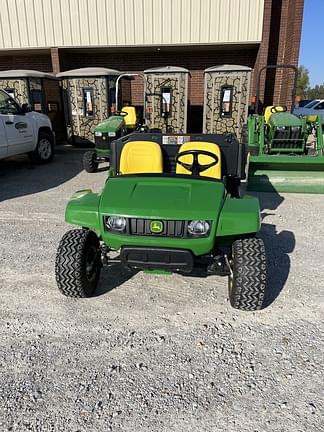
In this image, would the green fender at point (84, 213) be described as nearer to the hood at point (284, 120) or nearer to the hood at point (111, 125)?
the hood at point (111, 125)

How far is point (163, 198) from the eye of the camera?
2807mm

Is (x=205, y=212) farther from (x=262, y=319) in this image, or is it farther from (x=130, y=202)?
(x=262, y=319)

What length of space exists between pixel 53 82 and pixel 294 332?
1126 centimetres

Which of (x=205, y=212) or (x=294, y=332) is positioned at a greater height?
(x=205, y=212)

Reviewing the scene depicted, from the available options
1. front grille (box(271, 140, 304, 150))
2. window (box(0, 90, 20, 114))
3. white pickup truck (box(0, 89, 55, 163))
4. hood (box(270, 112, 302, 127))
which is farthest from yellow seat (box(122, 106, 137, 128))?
front grille (box(271, 140, 304, 150))

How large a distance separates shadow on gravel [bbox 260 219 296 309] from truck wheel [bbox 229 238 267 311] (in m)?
0.29

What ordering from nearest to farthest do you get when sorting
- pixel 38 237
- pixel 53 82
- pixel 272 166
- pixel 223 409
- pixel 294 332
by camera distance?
1. pixel 223 409
2. pixel 294 332
3. pixel 38 237
4. pixel 272 166
5. pixel 53 82

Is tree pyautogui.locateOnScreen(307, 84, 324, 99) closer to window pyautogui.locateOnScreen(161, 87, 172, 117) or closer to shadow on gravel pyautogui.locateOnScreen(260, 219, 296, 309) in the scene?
window pyautogui.locateOnScreen(161, 87, 172, 117)

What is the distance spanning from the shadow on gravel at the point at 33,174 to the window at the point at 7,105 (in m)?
1.27

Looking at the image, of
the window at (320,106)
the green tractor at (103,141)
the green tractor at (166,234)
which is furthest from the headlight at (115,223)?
the window at (320,106)

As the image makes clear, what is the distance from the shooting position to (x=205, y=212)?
2.64 m

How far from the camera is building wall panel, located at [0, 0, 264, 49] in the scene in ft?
37.4

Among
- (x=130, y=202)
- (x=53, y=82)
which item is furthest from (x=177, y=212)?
(x=53, y=82)

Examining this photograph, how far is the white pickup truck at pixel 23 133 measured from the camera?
7.06 m
